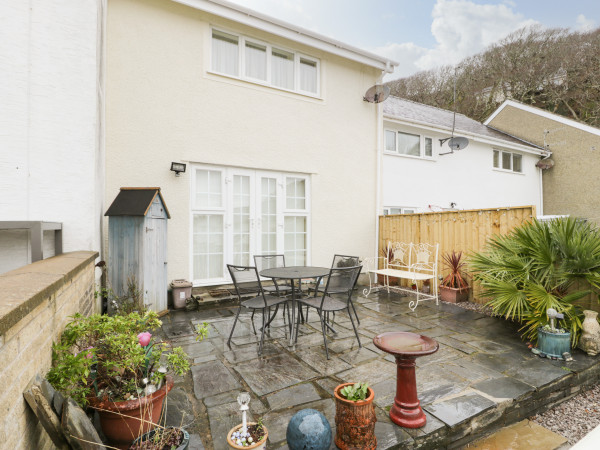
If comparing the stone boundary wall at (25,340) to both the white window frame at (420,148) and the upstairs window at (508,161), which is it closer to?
the white window frame at (420,148)

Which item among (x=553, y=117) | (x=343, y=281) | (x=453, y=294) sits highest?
(x=553, y=117)

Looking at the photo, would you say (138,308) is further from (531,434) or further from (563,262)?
(563,262)

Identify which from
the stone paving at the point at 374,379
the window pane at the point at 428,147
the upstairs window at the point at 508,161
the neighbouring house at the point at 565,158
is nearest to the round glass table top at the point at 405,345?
the stone paving at the point at 374,379

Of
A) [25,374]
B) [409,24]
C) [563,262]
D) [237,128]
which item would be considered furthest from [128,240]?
[409,24]

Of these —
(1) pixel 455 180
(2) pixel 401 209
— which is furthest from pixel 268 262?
(1) pixel 455 180

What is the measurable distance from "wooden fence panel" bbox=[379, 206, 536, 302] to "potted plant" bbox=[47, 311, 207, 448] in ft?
17.8

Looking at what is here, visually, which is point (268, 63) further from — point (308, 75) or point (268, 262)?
point (268, 262)

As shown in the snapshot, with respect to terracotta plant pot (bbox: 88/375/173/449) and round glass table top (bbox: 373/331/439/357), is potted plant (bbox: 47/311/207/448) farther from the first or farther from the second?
round glass table top (bbox: 373/331/439/357)

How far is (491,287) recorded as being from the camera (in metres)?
4.27

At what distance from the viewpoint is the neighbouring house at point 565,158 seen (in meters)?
11.8

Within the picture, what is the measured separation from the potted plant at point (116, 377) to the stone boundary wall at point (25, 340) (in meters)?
0.10

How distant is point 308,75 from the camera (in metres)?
7.20

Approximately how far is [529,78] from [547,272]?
19037 mm

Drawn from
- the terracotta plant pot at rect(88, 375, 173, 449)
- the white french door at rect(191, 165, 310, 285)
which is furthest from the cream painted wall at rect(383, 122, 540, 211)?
the terracotta plant pot at rect(88, 375, 173, 449)
